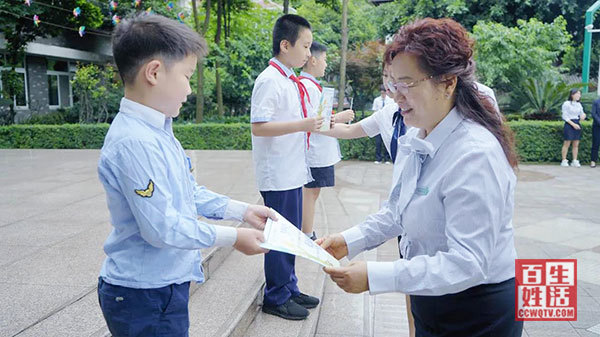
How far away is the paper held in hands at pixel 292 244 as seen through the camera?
63.2 inches

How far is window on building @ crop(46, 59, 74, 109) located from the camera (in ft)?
66.6

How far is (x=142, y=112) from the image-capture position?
1.64m

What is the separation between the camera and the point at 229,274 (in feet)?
12.7

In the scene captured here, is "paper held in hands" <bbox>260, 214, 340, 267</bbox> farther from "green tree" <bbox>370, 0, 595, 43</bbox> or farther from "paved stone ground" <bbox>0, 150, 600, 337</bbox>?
"green tree" <bbox>370, 0, 595, 43</bbox>

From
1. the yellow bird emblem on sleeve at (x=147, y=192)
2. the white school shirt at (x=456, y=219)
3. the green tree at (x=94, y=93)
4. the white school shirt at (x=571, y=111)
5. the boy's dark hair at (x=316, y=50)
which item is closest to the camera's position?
the white school shirt at (x=456, y=219)

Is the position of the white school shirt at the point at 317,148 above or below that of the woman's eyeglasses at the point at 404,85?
below

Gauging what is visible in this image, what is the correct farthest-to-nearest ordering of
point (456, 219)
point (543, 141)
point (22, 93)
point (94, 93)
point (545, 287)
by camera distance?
point (22, 93) < point (94, 93) < point (543, 141) < point (545, 287) < point (456, 219)

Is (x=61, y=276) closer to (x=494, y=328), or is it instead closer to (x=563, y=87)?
(x=494, y=328)

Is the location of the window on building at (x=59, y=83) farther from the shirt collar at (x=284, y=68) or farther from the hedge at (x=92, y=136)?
the shirt collar at (x=284, y=68)

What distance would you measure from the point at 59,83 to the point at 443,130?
22420 millimetres

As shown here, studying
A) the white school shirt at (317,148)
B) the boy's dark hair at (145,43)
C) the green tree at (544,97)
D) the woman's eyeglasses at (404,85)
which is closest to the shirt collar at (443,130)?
the woman's eyeglasses at (404,85)

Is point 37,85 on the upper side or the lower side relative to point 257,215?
upper

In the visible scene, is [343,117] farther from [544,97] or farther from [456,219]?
[544,97]

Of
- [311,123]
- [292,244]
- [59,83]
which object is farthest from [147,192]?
[59,83]
